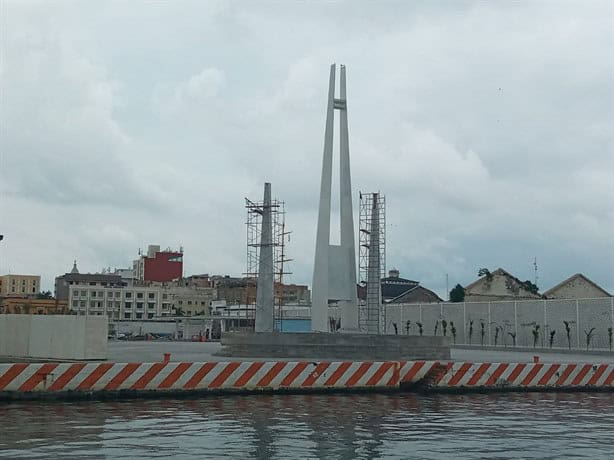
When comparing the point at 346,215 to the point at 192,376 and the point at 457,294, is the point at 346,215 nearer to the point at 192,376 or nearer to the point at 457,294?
the point at 192,376

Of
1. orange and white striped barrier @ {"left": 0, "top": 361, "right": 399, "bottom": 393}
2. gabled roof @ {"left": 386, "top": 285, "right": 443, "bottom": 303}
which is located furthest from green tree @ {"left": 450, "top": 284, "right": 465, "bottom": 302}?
orange and white striped barrier @ {"left": 0, "top": 361, "right": 399, "bottom": 393}

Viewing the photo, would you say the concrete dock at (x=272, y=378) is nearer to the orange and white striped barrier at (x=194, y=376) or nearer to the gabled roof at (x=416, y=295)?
the orange and white striped barrier at (x=194, y=376)

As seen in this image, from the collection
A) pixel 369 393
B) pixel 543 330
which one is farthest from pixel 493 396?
pixel 543 330

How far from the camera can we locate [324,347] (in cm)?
3066

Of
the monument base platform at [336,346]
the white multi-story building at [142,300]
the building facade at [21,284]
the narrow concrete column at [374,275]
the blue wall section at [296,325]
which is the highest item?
the building facade at [21,284]

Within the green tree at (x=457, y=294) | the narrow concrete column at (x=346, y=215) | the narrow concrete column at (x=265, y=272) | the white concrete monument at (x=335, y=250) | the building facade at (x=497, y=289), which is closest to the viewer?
the white concrete monument at (x=335, y=250)

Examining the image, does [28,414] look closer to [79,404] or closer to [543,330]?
[79,404]

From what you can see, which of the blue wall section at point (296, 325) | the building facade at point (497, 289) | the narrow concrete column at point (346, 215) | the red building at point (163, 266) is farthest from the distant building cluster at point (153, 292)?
the narrow concrete column at point (346, 215)

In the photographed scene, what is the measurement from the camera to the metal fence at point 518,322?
155 feet

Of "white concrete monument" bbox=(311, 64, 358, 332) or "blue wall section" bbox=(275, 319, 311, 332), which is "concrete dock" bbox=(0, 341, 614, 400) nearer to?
"white concrete monument" bbox=(311, 64, 358, 332)

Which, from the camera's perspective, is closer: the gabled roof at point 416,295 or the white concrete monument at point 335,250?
the white concrete monument at point 335,250

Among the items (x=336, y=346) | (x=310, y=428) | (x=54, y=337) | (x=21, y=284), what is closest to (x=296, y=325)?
(x=336, y=346)

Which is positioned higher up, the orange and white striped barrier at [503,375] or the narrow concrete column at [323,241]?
the narrow concrete column at [323,241]

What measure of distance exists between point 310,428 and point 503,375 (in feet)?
29.6
